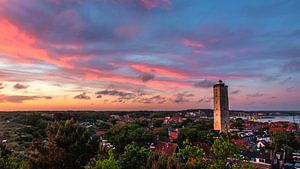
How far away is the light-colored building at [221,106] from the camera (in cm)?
7138

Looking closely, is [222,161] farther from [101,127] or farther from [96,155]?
[101,127]

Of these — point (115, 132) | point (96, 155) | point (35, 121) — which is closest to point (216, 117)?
point (115, 132)

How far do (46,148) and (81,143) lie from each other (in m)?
2.15

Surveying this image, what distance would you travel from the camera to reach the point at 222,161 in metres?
12.9

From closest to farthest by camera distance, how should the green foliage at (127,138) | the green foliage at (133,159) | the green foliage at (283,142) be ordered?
the green foliage at (133,159) → the green foliage at (127,138) → the green foliage at (283,142)

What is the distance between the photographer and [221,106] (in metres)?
73.1

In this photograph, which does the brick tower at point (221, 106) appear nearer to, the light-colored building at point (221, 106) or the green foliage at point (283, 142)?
the light-colored building at point (221, 106)

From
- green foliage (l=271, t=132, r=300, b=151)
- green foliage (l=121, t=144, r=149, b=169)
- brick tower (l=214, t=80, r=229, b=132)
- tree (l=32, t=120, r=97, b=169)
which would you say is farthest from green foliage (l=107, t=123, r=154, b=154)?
brick tower (l=214, t=80, r=229, b=132)

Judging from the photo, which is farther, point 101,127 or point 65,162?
point 101,127

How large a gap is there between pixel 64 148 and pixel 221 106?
194 feet

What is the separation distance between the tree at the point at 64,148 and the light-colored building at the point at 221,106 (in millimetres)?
55638

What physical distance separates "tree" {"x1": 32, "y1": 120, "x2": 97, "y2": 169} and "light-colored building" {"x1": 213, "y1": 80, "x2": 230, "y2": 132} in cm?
5564

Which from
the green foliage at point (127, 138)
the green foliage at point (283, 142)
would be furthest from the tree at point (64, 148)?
the green foliage at point (283, 142)

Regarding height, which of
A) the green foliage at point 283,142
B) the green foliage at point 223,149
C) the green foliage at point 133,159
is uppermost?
the green foliage at point 223,149
